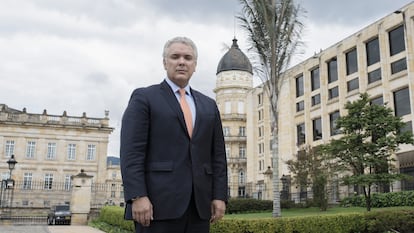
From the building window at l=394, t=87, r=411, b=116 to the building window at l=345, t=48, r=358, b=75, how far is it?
5.36 m

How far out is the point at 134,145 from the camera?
304 cm

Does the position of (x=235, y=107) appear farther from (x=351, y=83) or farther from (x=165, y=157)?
(x=165, y=157)

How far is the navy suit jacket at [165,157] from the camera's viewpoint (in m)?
2.98

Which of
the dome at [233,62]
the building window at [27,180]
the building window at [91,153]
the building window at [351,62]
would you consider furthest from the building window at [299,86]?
the building window at [27,180]

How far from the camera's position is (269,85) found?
1769 cm

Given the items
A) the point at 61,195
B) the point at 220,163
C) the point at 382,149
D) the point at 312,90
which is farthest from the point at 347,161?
the point at 61,195

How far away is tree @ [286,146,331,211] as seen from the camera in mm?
23484

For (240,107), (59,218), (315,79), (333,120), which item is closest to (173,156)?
(59,218)

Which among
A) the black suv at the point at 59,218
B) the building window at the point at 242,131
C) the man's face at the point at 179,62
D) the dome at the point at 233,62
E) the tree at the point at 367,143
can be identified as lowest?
the black suv at the point at 59,218

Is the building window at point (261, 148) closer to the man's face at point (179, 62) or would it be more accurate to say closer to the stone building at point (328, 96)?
the stone building at point (328, 96)

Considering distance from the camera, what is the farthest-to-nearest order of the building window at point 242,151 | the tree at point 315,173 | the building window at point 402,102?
the building window at point 242,151
the building window at point 402,102
the tree at point 315,173

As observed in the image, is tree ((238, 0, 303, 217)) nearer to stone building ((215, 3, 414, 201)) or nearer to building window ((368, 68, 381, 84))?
stone building ((215, 3, 414, 201))

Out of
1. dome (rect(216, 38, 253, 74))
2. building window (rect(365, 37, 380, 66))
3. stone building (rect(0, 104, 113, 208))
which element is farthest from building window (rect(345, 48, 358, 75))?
stone building (rect(0, 104, 113, 208))

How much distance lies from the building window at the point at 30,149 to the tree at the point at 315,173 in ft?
106
